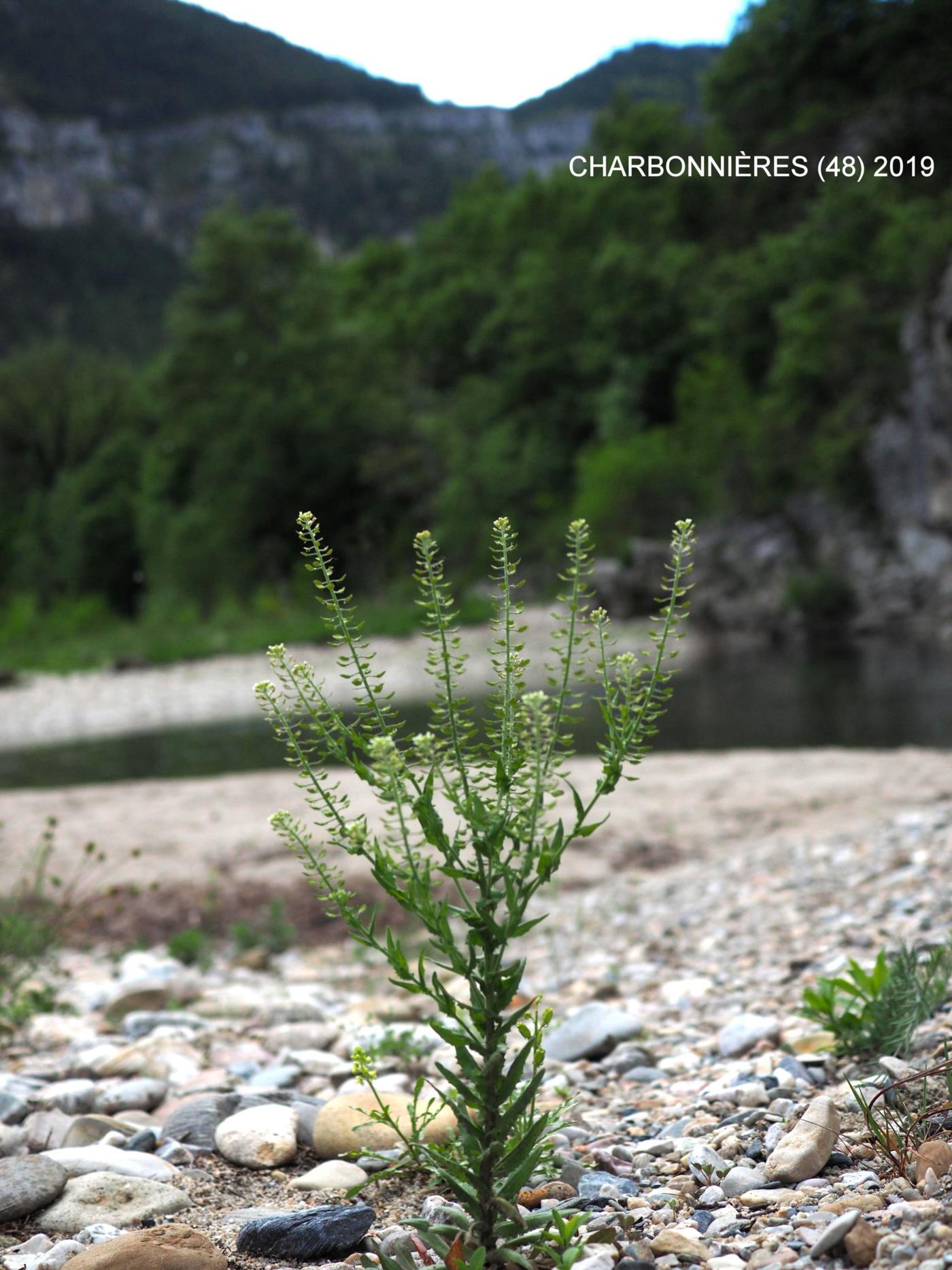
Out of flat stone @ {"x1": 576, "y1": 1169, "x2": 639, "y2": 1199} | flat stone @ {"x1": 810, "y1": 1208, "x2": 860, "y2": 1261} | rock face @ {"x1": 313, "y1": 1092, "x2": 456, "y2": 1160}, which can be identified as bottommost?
rock face @ {"x1": 313, "y1": 1092, "x2": 456, "y2": 1160}

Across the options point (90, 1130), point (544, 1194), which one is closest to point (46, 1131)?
point (90, 1130)

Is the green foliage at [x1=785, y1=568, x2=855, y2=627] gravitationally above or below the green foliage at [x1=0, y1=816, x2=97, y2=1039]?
above

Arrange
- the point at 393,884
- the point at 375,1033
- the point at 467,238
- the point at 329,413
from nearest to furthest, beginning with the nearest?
the point at 393,884, the point at 375,1033, the point at 329,413, the point at 467,238

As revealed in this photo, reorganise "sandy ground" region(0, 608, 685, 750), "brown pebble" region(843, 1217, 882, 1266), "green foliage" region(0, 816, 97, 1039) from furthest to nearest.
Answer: "sandy ground" region(0, 608, 685, 750) < "green foliage" region(0, 816, 97, 1039) < "brown pebble" region(843, 1217, 882, 1266)

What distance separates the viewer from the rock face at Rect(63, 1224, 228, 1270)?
1858 mm

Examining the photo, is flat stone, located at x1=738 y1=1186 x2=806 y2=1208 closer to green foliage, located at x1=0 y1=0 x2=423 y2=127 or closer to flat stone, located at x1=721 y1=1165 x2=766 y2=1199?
flat stone, located at x1=721 y1=1165 x2=766 y2=1199

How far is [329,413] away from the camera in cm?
4300

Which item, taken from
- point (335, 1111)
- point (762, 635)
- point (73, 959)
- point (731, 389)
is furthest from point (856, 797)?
point (731, 389)

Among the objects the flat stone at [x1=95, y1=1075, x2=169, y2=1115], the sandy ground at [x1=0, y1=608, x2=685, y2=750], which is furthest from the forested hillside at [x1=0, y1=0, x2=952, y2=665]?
the flat stone at [x1=95, y1=1075, x2=169, y2=1115]

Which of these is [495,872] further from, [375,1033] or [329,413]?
[329,413]

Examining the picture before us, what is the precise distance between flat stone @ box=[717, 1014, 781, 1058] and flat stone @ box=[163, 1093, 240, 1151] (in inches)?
56.9

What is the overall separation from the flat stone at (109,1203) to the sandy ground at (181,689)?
17062 mm

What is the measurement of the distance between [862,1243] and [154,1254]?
3.90 feet

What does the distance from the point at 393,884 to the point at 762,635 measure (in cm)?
2816
